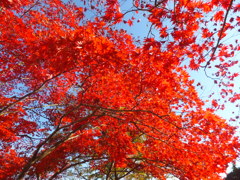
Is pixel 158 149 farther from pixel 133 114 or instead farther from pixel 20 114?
pixel 20 114

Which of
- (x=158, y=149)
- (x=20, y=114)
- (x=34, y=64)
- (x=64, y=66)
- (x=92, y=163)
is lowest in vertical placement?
(x=158, y=149)

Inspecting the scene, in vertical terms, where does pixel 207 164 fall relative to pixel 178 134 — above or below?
below

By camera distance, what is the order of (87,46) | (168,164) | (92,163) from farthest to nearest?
(92,163) < (168,164) < (87,46)

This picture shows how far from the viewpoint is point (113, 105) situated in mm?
8414

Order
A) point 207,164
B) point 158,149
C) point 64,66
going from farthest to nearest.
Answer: point 158,149 < point 207,164 < point 64,66

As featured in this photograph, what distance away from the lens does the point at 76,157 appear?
10992 millimetres

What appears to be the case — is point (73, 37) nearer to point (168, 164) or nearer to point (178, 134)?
point (178, 134)

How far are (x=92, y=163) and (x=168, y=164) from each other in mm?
6124

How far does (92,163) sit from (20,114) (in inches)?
240

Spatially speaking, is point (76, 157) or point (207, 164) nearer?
point (207, 164)

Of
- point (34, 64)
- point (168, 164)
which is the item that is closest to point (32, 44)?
point (34, 64)

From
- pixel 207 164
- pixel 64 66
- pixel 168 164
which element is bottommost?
pixel 207 164

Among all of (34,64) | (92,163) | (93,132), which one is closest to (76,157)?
(92,163)

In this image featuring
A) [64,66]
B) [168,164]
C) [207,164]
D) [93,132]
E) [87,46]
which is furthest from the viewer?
[93,132]
